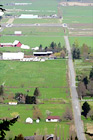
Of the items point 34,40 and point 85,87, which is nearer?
point 85,87

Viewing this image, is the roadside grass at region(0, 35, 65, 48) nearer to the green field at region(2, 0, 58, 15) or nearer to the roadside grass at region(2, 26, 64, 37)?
the roadside grass at region(2, 26, 64, 37)

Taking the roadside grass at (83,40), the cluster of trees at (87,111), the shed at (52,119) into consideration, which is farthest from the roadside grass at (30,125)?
the roadside grass at (83,40)

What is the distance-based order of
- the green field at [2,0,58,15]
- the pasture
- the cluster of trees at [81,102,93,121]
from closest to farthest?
the cluster of trees at [81,102,93,121], the pasture, the green field at [2,0,58,15]

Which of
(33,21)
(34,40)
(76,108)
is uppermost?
(33,21)

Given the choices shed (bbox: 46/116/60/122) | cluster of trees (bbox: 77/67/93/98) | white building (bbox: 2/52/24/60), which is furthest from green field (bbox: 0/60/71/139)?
white building (bbox: 2/52/24/60)

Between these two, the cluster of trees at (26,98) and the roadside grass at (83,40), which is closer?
the cluster of trees at (26,98)

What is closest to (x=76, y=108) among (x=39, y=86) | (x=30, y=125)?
(x=30, y=125)

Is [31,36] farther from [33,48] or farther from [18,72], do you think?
[18,72]

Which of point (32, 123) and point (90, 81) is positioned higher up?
point (90, 81)

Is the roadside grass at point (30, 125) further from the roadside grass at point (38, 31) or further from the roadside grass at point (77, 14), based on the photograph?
the roadside grass at point (77, 14)

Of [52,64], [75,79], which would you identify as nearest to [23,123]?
[75,79]

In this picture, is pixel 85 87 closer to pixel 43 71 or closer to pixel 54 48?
pixel 43 71
